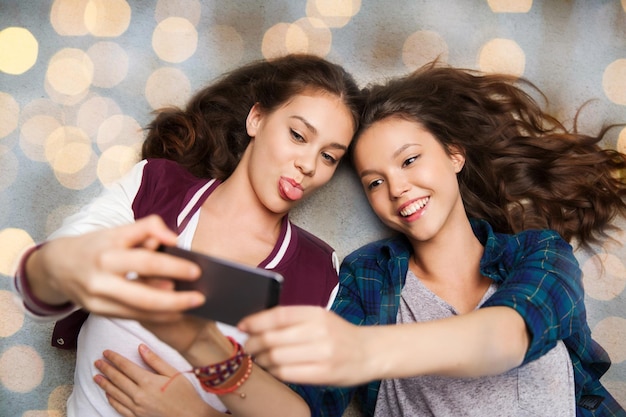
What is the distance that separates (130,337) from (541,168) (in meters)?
1.16

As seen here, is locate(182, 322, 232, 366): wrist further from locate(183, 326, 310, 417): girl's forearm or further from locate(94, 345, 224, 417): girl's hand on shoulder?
locate(94, 345, 224, 417): girl's hand on shoulder

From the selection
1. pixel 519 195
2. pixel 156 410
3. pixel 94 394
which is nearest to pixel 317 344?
pixel 156 410

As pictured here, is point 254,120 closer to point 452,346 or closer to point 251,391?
point 251,391

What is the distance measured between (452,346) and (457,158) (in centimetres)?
72

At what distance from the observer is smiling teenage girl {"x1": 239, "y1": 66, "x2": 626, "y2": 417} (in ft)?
3.00

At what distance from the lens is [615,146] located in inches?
63.9

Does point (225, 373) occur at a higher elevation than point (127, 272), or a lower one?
lower

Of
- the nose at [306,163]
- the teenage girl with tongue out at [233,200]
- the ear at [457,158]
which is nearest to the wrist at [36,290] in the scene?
the teenage girl with tongue out at [233,200]

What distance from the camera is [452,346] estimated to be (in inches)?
34.6

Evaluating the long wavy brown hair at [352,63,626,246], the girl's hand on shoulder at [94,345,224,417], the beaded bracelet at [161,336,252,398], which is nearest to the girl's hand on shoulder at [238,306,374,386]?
the beaded bracelet at [161,336,252,398]

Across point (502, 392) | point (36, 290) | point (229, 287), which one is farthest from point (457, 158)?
point (36, 290)

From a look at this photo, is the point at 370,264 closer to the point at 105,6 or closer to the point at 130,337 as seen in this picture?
the point at 130,337

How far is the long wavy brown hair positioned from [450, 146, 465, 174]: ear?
8 cm

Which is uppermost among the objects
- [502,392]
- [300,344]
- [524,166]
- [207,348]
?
A: [300,344]
